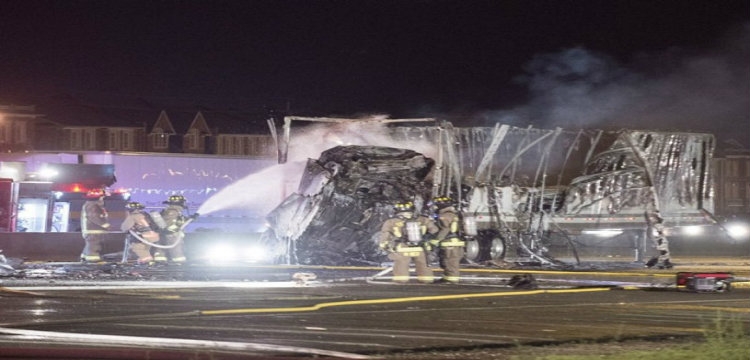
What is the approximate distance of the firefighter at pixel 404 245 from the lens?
16.8 m

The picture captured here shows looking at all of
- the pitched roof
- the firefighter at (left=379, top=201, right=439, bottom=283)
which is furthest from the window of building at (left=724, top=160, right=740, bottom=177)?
the firefighter at (left=379, top=201, right=439, bottom=283)

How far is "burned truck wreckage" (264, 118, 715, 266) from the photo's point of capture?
73.9ft

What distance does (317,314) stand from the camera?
11609 millimetres

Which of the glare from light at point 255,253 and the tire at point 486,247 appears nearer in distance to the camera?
the tire at point 486,247

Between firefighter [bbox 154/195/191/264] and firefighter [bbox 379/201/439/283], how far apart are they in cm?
501

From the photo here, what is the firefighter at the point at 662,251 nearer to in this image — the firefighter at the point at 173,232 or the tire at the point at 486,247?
the tire at the point at 486,247

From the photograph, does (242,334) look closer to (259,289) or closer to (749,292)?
(259,289)

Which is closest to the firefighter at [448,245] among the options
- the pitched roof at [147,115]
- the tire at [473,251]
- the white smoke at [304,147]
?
the tire at [473,251]

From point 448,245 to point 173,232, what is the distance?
601 centimetres

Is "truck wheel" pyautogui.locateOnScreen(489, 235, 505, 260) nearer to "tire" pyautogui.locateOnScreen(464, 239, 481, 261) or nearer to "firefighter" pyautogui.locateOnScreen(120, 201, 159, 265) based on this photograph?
"tire" pyautogui.locateOnScreen(464, 239, 481, 261)

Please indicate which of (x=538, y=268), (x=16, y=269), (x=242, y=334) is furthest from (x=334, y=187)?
(x=242, y=334)

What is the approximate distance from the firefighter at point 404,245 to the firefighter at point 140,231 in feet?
18.7

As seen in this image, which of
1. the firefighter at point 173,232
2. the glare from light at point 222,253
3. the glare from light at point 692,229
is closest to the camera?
the firefighter at point 173,232

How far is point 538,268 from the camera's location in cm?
2155
